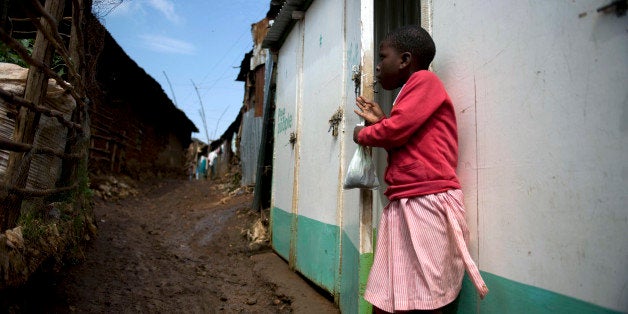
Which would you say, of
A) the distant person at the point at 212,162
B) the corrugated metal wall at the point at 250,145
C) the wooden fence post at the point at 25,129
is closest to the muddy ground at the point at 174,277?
the wooden fence post at the point at 25,129

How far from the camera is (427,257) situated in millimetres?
1450

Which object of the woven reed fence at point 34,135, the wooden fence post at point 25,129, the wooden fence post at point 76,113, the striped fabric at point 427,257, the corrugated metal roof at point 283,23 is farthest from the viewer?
the corrugated metal roof at point 283,23

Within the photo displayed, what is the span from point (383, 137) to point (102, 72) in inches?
393

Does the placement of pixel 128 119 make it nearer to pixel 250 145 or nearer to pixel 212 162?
pixel 250 145

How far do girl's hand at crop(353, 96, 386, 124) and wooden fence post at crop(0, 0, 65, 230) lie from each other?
2106 mm

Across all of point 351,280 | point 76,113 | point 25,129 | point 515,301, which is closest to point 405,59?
point 515,301

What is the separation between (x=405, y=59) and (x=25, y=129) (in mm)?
2394

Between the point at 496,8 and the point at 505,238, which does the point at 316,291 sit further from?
the point at 496,8

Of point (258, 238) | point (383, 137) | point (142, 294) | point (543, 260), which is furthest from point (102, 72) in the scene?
point (543, 260)

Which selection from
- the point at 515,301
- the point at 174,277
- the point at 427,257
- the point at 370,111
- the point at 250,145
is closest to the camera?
the point at 515,301

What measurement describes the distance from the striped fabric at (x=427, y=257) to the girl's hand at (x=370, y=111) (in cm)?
45

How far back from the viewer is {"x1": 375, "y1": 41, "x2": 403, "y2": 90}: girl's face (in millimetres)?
1731

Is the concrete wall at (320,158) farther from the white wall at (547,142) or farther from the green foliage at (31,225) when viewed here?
the green foliage at (31,225)

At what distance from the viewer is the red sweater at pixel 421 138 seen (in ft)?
4.95
